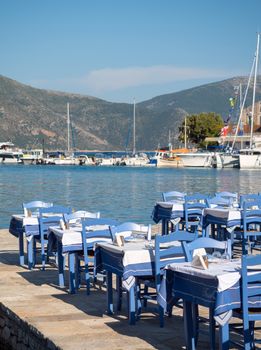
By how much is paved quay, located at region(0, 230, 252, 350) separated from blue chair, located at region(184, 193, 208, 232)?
13.9 feet

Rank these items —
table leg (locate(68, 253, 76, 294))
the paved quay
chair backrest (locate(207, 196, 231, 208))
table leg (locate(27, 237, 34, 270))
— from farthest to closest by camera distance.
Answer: chair backrest (locate(207, 196, 231, 208)) < table leg (locate(27, 237, 34, 270)) < table leg (locate(68, 253, 76, 294)) < the paved quay

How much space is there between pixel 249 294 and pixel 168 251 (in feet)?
5.77

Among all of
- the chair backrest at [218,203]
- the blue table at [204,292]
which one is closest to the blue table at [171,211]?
the chair backrest at [218,203]

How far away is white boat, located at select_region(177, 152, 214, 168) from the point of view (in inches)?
4818

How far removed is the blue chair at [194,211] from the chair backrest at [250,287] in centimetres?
821

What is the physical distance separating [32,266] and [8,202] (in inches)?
1141

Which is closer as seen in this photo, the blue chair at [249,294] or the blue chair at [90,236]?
the blue chair at [249,294]

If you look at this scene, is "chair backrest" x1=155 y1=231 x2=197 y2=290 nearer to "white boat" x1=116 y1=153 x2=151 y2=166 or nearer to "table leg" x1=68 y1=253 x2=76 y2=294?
"table leg" x1=68 y1=253 x2=76 y2=294

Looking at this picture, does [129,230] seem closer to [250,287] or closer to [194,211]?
[250,287]

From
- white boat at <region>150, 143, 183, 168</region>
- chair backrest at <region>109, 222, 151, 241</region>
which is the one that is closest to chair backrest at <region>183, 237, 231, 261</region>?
chair backrest at <region>109, 222, 151, 241</region>

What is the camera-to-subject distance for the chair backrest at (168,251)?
27.4 feet

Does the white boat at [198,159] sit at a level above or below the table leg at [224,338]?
below

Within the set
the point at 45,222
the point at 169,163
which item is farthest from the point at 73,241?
the point at 169,163

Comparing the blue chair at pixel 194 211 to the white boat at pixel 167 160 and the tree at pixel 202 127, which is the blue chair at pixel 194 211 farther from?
the tree at pixel 202 127
